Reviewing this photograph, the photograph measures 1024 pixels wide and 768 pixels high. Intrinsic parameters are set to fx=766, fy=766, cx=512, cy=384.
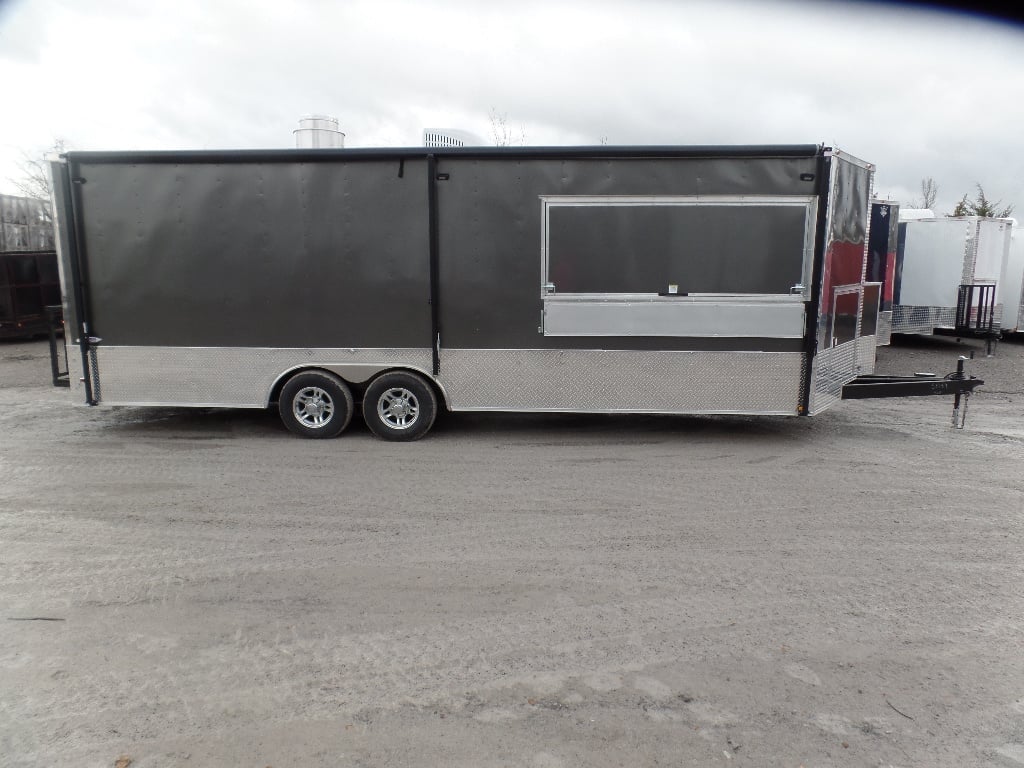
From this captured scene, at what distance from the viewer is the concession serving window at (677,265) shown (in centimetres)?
775

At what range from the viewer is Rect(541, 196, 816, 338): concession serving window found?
7.75 meters

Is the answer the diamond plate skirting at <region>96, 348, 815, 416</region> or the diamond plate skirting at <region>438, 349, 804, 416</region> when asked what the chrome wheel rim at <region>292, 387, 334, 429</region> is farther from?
the diamond plate skirting at <region>438, 349, 804, 416</region>

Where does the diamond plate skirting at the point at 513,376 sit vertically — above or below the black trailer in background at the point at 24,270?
below

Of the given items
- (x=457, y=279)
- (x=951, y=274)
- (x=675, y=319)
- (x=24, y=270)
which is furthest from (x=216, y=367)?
(x=951, y=274)

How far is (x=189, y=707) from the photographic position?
338 cm

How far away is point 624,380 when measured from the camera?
8.05 metres

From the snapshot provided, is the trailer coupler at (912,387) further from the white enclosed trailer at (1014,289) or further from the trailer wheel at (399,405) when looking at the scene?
the white enclosed trailer at (1014,289)

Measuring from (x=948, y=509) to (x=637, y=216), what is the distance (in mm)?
3886

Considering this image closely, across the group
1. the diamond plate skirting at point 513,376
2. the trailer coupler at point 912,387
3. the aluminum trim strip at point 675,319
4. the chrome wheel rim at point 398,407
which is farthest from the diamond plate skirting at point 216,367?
the trailer coupler at point 912,387

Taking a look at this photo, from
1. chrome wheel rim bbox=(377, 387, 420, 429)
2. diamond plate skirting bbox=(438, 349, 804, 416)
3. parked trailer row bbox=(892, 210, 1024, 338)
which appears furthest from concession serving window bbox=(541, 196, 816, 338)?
parked trailer row bbox=(892, 210, 1024, 338)

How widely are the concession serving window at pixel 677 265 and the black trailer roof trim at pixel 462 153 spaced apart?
437 mm

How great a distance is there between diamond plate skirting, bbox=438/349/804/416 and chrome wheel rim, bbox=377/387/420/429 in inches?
16.5

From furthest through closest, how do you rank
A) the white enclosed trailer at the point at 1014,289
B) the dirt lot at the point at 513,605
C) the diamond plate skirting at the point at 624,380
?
Result: 1. the white enclosed trailer at the point at 1014,289
2. the diamond plate skirting at the point at 624,380
3. the dirt lot at the point at 513,605

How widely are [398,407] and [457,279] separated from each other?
59.7 inches
